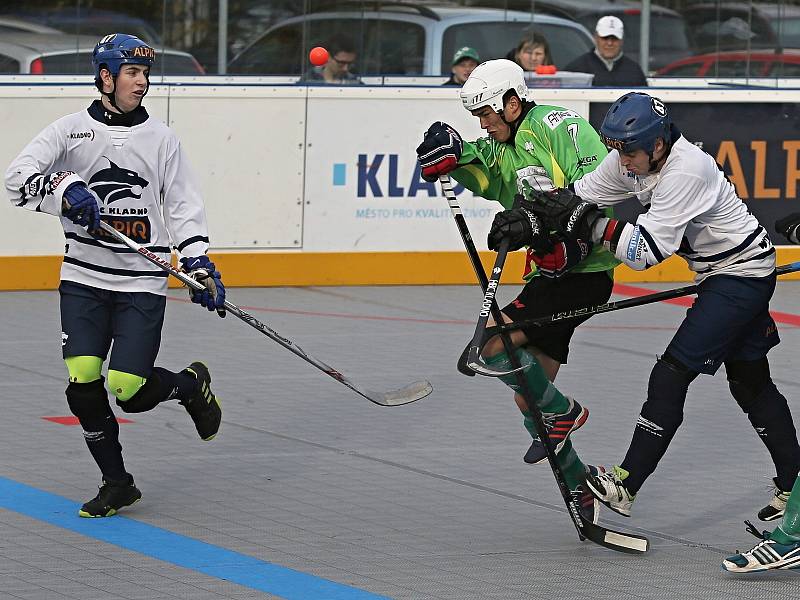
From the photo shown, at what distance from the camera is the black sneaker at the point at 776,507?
237 inches

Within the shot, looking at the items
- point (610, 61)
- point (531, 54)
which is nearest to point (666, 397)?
point (610, 61)

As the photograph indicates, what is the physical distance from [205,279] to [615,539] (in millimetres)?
1683

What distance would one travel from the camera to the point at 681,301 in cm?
1125

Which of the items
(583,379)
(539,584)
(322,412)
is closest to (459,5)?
(583,379)

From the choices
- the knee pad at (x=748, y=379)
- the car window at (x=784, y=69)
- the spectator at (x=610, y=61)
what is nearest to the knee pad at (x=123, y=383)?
the knee pad at (x=748, y=379)

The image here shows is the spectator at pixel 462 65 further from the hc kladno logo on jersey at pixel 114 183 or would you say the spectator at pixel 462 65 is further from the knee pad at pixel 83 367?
the knee pad at pixel 83 367

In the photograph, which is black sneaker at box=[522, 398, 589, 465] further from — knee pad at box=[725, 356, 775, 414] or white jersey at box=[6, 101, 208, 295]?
white jersey at box=[6, 101, 208, 295]

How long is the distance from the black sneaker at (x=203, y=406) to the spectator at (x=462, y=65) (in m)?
5.84

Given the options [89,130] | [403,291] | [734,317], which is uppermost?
[89,130]

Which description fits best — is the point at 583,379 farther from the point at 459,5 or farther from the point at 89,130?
the point at 459,5

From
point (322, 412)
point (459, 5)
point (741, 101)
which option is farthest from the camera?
point (459, 5)

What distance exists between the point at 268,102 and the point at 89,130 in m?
5.18

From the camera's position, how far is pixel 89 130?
6.05 m

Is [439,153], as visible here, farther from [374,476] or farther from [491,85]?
[374,476]
